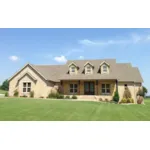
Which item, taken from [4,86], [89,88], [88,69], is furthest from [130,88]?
[4,86]

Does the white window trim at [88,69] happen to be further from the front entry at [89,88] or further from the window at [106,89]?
the window at [106,89]

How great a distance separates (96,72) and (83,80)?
2.57m

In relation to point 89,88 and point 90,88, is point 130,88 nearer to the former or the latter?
point 90,88

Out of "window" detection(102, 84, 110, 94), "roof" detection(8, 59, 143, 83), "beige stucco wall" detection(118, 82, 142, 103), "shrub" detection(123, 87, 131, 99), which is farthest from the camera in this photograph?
"roof" detection(8, 59, 143, 83)

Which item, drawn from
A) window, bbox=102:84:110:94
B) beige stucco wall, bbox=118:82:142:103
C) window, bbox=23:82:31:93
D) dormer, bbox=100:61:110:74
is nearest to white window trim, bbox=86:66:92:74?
dormer, bbox=100:61:110:74

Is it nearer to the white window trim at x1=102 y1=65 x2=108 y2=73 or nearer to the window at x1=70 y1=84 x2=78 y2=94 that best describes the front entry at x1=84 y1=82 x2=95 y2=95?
the window at x1=70 y1=84 x2=78 y2=94

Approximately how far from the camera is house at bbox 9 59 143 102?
1261 inches

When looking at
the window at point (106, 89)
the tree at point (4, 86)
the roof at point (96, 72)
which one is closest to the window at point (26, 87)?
the roof at point (96, 72)

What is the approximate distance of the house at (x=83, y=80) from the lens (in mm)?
32031

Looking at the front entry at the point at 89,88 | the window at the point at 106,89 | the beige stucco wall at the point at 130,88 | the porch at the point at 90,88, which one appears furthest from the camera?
the front entry at the point at 89,88
